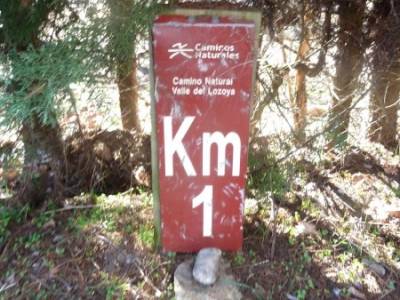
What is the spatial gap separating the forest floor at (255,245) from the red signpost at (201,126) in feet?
0.69

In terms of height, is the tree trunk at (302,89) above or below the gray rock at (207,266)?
above

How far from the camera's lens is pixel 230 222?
253cm

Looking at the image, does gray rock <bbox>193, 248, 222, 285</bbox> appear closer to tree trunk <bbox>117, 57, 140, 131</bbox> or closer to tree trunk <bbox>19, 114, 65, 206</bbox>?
tree trunk <bbox>19, 114, 65, 206</bbox>

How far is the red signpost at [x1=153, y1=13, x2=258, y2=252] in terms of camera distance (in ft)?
6.73

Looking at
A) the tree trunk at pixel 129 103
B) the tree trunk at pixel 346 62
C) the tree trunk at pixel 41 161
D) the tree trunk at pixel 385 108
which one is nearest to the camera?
the tree trunk at pixel 346 62

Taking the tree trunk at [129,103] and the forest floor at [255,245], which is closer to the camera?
the forest floor at [255,245]

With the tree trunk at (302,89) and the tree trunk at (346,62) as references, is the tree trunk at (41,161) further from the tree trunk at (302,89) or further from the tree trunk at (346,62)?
the tree trunk at (346,62)

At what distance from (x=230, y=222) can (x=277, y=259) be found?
367 mm

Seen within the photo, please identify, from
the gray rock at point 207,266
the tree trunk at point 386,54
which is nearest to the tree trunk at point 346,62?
the tree trunk at point 386,54

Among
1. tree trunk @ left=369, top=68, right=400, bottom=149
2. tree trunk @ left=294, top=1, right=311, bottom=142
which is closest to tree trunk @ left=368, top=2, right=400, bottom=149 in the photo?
tree trunk @ left=369, top=68, right=400, bottom=149

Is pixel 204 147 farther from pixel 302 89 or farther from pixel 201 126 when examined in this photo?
pixel 302 89

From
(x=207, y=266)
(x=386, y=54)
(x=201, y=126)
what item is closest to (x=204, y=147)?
(x=201, y=126)

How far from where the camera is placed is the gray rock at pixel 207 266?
2398mm

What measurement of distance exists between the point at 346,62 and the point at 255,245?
1.28m
